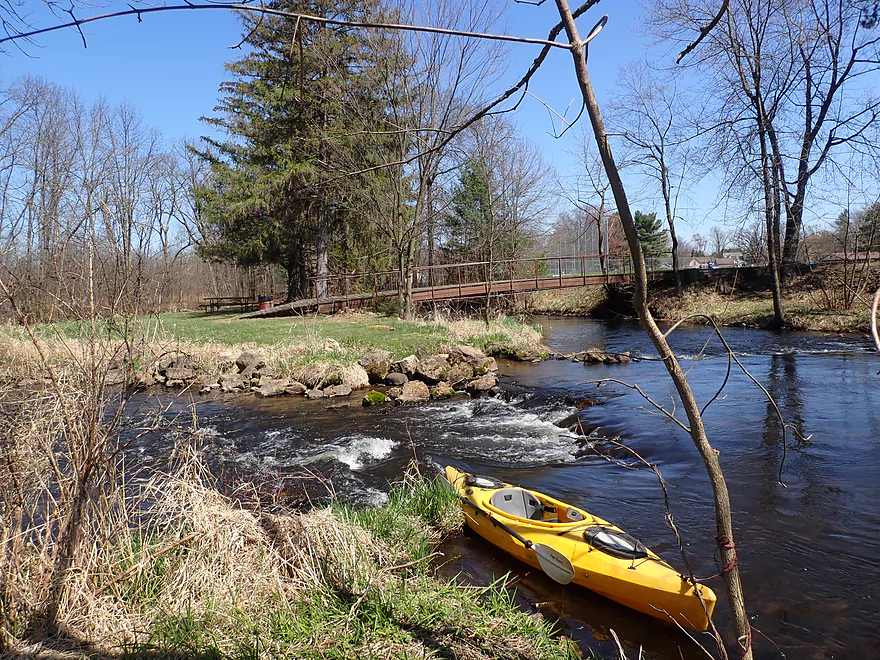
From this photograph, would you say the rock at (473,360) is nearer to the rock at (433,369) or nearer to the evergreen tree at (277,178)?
the rock at (433,369)

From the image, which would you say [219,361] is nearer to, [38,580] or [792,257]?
[38,580]

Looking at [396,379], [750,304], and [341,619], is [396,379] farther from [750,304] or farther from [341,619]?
[750,304]

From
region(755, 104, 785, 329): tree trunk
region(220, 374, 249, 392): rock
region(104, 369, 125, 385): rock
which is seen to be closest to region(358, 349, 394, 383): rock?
region(220, 374, 249, 392): rock

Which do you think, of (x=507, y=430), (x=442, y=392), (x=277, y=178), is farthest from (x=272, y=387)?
(x=277, y=178)

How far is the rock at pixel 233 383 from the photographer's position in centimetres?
1114

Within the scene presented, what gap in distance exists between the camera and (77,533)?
112 inches

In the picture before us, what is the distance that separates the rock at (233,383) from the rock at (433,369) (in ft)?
12.1

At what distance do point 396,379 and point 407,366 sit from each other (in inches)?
22.5

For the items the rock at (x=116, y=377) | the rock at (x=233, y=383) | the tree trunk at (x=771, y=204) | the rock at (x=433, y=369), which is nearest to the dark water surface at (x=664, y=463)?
the rock at (x=233, y=383)

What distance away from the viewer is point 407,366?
1171cm

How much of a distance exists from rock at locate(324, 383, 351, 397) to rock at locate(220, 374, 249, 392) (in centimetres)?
191

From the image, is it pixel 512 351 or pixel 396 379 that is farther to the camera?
pixel 512 351

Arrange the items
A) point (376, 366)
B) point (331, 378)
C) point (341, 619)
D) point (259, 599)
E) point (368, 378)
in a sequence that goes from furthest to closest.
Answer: point (376, 366) < point (368, 378) < point (331, 378) < point (259, 599) < point (341, 619)

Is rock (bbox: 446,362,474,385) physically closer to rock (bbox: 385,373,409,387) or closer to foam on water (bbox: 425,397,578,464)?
rock (bbox: 385,373,409,387)
